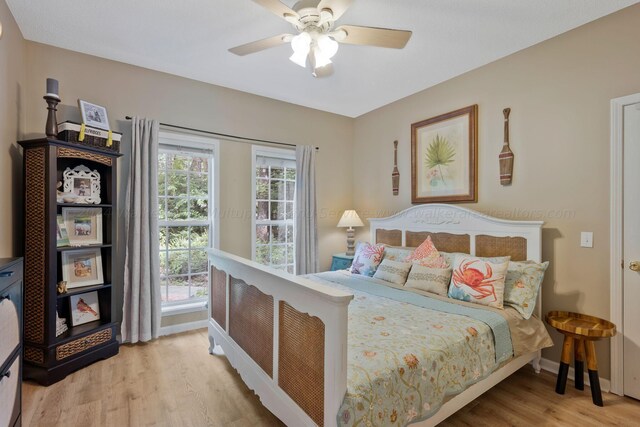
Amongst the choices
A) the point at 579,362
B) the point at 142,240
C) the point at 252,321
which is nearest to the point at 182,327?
the point at 142,240

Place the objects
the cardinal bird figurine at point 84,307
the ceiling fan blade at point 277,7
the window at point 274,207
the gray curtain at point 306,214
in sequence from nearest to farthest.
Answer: the ceiling fan blade at point 277,7 < the cardinal bird figurine at point 84,307 < the window at point 274,207 < the gray curtain at point 306,214

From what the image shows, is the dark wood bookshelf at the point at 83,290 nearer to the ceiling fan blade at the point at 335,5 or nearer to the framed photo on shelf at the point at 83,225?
the framed photo on shelf at the point at 83,225

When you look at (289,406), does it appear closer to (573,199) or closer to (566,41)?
(573,199)

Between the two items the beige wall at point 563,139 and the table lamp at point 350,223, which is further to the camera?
the table lamp at point 350,223

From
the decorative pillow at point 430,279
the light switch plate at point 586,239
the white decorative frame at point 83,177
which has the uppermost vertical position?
the white decorative frame at point 83,177

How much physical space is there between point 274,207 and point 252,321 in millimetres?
2073

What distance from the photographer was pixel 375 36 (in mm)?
1922

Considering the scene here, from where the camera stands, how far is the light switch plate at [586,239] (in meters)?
2.29

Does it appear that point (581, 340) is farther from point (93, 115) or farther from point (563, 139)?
point (93, 115)

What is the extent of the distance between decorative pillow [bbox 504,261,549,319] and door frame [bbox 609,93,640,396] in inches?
16.5

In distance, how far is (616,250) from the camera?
2.16 metres

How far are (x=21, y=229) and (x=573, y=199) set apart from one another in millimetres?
4364

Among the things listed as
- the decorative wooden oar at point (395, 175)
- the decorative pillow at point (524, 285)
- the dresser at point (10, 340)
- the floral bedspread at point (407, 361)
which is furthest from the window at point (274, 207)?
the decorative pillow at point (524, 285)

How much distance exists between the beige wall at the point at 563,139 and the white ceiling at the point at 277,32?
16 centimetres
